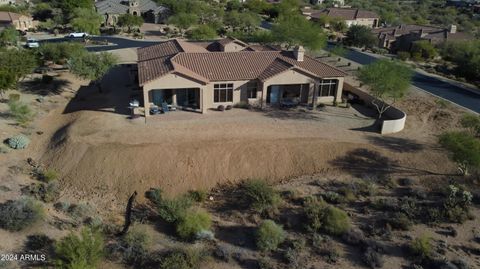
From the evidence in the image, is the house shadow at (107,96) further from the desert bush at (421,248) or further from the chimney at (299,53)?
the desert bush at (421,248)

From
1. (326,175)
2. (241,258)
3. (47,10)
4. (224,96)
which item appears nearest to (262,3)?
(47,10)

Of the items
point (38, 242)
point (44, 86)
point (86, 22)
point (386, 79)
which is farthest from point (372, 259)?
point (86, 22)

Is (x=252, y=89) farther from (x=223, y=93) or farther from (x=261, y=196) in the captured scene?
(x=261, y=196)

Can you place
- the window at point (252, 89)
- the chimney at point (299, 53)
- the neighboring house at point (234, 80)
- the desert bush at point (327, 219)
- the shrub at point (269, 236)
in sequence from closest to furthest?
1. the shrub at point (269, 236)
2. the desert bush at point (327, 219)
3. the neighboring house at point (234, 80)
4. the window at point (252, 89)
5. the chimney at point (299, 53)

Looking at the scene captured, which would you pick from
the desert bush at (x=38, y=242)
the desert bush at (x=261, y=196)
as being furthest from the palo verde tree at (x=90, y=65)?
the desert bush at (x=261, y=196)

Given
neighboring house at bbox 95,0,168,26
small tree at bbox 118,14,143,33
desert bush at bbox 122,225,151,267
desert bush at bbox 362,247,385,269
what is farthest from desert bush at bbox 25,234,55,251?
neighboring house at bbox 95,0,168,26

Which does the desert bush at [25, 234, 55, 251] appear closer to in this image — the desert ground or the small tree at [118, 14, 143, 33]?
the desert ground
